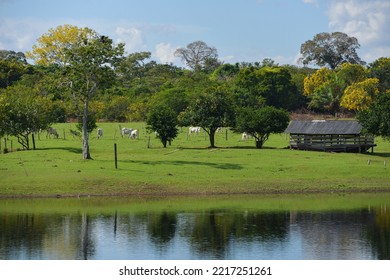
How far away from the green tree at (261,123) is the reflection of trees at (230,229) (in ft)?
106

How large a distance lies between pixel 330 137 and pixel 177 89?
49.4m

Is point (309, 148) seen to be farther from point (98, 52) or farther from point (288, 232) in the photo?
point (288, 232)

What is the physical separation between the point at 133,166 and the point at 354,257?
3169 centimetres

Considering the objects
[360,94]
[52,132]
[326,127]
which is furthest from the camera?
[360,94]

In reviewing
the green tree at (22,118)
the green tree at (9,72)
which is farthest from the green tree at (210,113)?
the green tree at (9,72)

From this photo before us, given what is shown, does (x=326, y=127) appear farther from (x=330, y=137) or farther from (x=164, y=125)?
(x=164, y=125)

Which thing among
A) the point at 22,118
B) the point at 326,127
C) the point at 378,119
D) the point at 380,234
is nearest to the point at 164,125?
the point at 22,118

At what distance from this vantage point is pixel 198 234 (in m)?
39.5

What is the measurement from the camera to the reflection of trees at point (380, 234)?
112 feet

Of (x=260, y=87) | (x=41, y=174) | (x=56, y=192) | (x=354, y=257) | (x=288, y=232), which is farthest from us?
(x=260, y=87)

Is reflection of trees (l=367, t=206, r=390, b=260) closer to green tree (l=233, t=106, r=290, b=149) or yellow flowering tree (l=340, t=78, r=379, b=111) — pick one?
green tree (l=233, t=106, r=290, b=149)

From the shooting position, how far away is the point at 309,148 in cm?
7706

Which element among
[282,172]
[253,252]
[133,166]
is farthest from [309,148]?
[253,252]

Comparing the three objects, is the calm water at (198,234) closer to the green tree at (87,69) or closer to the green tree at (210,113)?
the green tree at (87,69)
